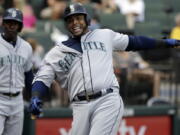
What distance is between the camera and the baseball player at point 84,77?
582 cm

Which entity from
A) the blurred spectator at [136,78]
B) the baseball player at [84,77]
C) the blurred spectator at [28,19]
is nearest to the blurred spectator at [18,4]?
the blurred spectator at [28,19]

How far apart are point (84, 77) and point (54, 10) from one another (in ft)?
21.5

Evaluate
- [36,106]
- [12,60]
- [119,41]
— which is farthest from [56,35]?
[36,106]

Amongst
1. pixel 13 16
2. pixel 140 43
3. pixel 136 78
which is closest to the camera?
pixel 140 43

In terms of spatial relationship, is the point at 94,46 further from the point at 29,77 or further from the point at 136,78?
the point at 136,78

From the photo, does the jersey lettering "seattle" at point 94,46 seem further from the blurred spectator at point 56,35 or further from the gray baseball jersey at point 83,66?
the blurred spectator at point 56,35

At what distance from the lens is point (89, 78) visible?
585cm

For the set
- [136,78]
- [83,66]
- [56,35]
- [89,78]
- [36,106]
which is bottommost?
[136,78]

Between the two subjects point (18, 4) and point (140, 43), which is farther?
point (18, 4)

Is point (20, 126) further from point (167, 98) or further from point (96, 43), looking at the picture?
point (167, 98)

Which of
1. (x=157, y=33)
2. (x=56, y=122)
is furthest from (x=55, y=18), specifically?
(x=56, y=122)

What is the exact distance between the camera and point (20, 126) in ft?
23.0

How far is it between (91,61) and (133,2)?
701 centimetres

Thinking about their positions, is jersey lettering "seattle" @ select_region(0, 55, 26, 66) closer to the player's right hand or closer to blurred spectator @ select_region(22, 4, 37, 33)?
the player's right hand
